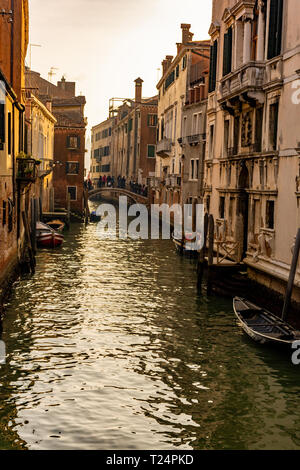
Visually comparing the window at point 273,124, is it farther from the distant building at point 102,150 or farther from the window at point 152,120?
the distant building at point 102,150

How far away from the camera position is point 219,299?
1766 centimetres

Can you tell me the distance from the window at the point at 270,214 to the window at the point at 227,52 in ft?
20.8

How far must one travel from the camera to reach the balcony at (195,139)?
2977cm

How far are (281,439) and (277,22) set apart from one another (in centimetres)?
1102

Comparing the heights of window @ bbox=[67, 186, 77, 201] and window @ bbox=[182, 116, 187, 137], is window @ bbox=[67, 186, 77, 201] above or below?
below

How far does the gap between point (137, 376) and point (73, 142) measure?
36942mm

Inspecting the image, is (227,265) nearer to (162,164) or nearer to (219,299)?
(219,299)

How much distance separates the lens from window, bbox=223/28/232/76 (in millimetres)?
20625

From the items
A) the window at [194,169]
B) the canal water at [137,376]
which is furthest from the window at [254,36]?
the window at [194,169]

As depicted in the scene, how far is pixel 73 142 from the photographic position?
1818 inches

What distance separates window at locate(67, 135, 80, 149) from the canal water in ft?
92.9

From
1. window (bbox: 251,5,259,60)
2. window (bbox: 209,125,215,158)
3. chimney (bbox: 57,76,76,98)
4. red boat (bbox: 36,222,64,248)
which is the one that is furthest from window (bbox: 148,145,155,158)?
window (bbox: 251,5,259,60)

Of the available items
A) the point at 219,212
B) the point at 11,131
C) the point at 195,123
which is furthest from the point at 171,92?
the point at 11,131

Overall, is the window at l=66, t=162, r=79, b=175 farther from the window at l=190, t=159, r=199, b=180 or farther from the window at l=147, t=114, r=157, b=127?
the window at l=190, t=159, r=199, b=180
